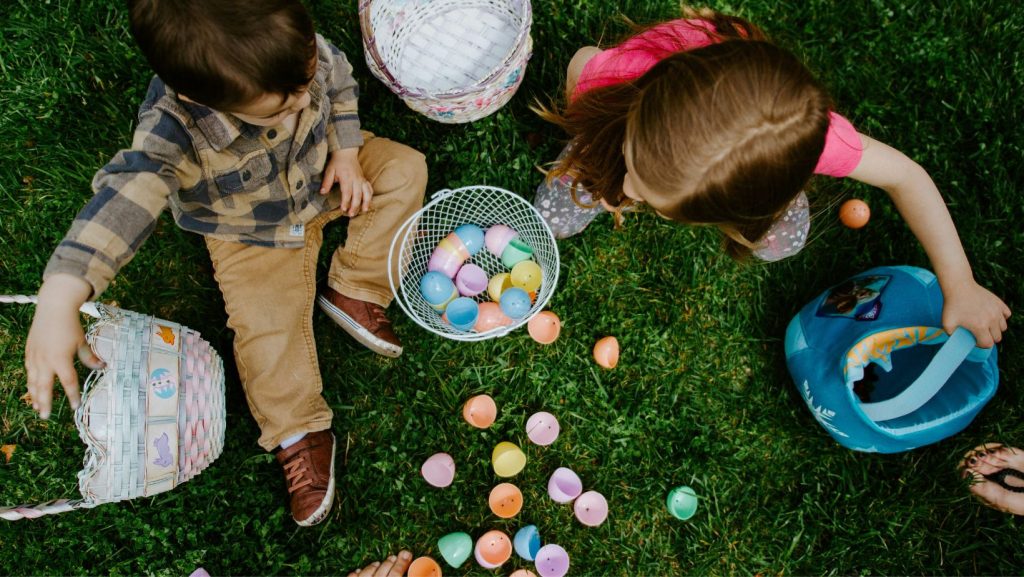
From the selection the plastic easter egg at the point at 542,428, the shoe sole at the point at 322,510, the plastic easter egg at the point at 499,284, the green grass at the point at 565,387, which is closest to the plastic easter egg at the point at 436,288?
the plastic easter egg at the point at 499,284

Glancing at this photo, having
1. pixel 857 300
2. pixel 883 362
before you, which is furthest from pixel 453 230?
pixel 883 362

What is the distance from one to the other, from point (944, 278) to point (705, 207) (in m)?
0.88

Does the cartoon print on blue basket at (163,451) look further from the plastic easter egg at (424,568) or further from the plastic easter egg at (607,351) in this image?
the plastic easter egg at (607,351)

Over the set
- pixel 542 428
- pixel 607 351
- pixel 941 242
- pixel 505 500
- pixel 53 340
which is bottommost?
pixel 505 500

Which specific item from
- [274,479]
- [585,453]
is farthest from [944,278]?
A: [274,479]

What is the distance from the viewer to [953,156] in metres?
2.42

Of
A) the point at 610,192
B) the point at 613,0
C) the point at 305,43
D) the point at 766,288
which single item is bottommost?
the point at 766,288

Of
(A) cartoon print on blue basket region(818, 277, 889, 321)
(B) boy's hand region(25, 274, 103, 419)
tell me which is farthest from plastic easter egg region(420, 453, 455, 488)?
(A) cartoon print on blue basket region(818, 277, 889, 321)

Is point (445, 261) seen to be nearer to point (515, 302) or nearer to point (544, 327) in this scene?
point (515, 302)

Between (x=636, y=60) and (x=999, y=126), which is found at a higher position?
(x=636, y=60)

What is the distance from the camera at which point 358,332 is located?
2080 mm

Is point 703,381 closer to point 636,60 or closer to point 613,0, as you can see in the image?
point 636,60

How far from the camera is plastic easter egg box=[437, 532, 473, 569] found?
203cm

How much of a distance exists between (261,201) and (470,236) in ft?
2.00
